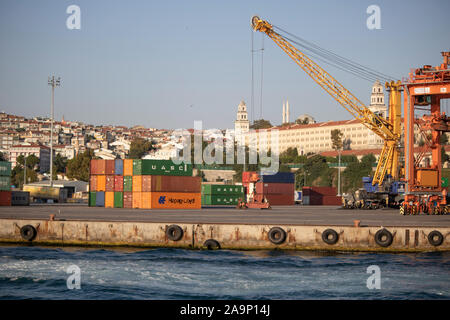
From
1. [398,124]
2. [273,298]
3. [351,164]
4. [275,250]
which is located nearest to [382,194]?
[398,124]

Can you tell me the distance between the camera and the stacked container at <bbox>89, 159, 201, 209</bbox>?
6681 cm

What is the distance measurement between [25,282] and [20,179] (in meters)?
173

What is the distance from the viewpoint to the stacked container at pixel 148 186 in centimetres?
6681

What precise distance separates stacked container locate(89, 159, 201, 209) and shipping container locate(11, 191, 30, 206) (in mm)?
10361

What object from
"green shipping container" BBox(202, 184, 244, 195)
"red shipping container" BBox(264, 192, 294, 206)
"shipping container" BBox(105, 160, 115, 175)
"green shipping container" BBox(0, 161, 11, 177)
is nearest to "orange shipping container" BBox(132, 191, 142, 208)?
"shipping container" BBox(105, 160, 115, 175)

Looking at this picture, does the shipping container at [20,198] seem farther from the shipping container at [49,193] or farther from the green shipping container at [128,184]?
the shipping container at [49,193]

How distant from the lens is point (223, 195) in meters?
84.6

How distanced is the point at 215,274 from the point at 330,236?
8631mm

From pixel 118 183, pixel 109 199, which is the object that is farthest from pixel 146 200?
pixel 109 199

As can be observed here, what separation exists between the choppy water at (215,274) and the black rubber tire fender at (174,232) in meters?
0.99
